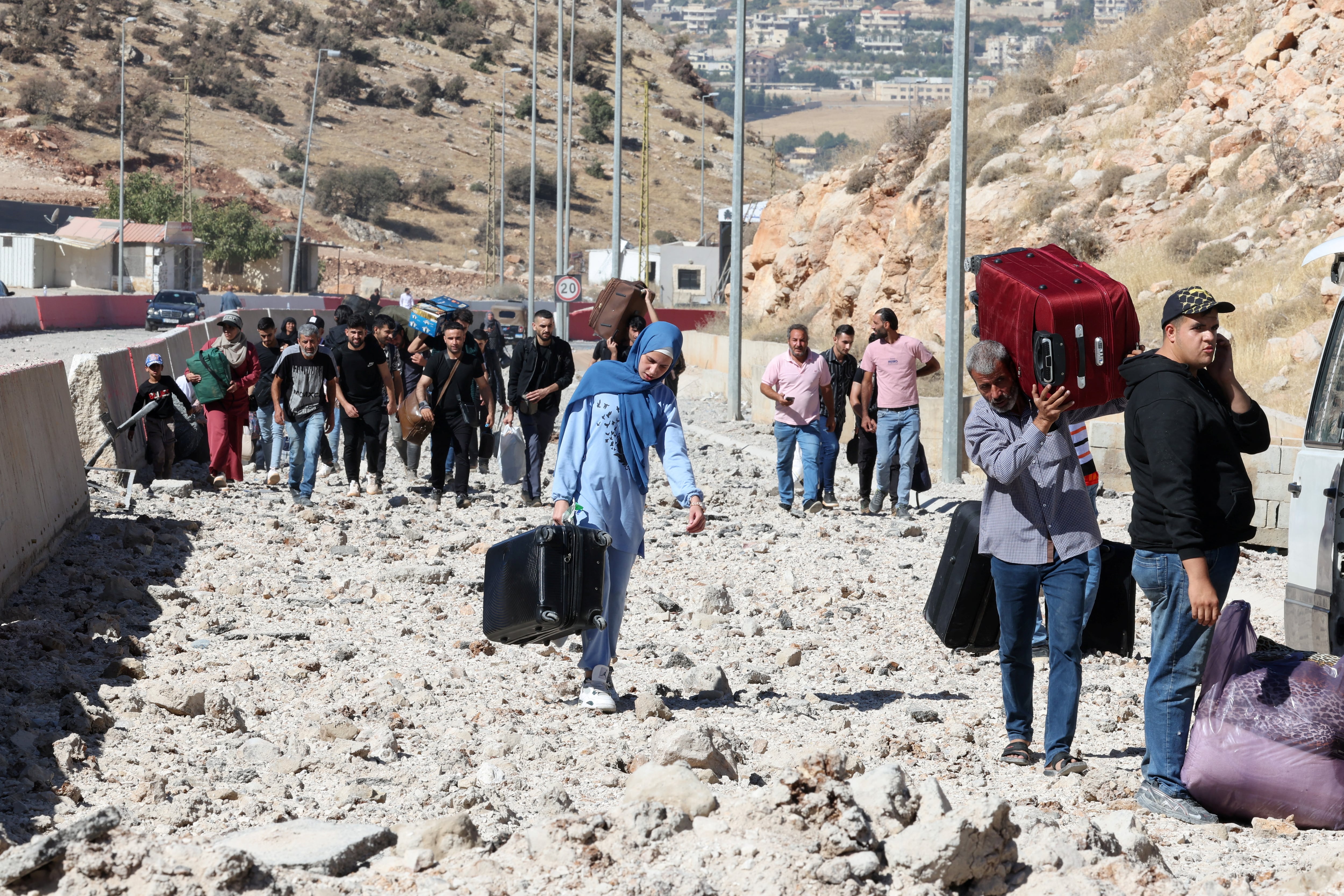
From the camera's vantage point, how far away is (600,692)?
649 cm

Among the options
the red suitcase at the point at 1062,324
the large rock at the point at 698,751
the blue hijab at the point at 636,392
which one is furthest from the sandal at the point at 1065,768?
the blue hijab at the point at 636,392

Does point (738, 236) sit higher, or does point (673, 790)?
point (738, 236)

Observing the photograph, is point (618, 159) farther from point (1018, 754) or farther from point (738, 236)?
point (1018, 754)

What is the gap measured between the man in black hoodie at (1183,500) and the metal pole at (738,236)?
19.9 meters

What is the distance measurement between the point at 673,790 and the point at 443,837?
0.73 meters

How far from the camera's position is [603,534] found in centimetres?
617

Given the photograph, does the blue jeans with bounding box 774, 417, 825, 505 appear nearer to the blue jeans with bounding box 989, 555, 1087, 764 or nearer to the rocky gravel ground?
the rocky gravel ground

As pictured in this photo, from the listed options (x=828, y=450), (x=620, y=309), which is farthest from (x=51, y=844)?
→ (x=828, y=450)

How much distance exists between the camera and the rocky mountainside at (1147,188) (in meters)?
21.9

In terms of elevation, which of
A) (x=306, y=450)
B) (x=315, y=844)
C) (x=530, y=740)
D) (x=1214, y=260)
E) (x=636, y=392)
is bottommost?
(x=530, y=740)

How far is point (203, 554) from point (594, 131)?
107340mm

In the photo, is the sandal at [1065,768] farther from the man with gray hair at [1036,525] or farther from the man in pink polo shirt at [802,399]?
the man in pink polo shirt at [802,399]

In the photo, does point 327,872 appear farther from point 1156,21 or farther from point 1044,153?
point 1156,21

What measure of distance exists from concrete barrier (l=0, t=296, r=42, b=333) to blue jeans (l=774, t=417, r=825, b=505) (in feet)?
97.3
